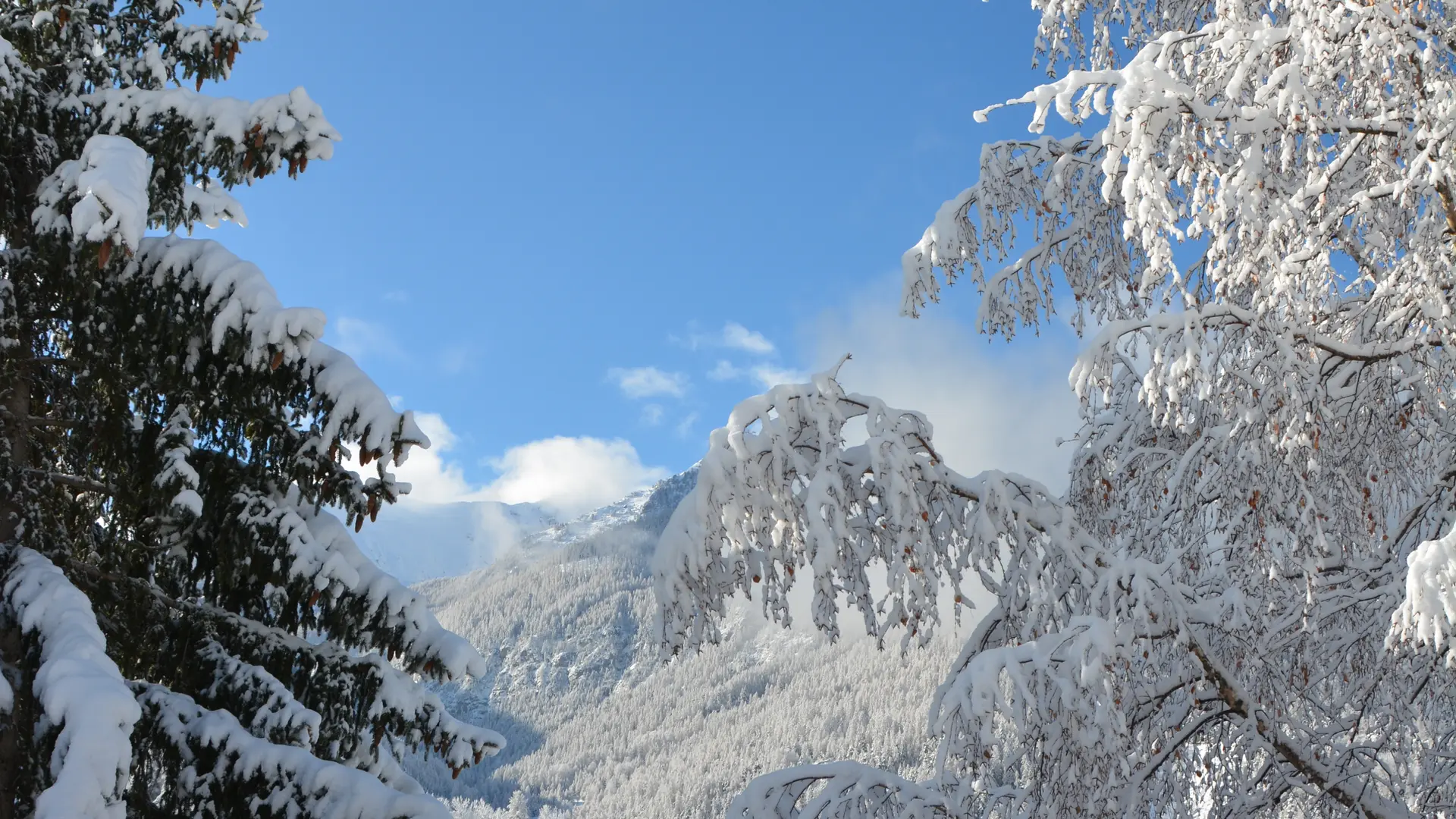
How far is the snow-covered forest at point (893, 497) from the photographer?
12.2ft

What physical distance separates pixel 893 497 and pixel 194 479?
295 cm

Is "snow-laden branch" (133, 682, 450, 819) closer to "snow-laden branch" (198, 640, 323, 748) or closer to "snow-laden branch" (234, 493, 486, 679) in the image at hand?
"snow-laden branch" (198, 640, 323, 748)

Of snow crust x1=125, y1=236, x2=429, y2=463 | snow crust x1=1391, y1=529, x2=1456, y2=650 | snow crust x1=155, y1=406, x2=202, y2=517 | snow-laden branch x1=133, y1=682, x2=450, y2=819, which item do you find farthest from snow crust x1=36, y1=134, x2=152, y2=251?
snow crust x1=1391, y1=529, x2=1456, y2=650

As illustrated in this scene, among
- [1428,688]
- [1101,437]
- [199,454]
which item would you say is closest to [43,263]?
[199,454]

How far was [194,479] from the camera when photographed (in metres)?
4.30

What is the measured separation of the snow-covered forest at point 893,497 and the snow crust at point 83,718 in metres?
0.01

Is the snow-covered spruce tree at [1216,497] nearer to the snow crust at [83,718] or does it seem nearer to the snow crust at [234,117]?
the snow crust at [83,718]

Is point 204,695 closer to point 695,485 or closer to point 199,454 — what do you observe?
point 199,454

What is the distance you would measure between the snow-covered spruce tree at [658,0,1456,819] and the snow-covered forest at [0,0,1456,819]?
0.02m

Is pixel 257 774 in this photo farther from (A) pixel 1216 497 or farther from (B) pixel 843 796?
(A) pixel 1216 497

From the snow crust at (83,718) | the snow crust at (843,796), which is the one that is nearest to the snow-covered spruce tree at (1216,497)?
the snow crust at (843,796)

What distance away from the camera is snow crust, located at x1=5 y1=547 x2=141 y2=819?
2.94 m

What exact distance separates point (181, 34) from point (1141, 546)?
575cm

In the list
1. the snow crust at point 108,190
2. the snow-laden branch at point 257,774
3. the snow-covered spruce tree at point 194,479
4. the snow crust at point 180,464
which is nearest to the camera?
the snow crust at point 108,190
